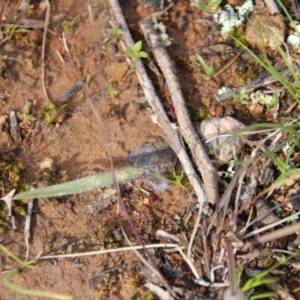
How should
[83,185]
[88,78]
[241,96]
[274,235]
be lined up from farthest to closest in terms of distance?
1. [88,78]
2. [241,96]
3. [83,185]
4. [274,235]

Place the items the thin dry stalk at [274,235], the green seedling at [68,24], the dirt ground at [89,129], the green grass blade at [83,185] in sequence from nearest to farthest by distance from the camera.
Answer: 1. the thin dry stalk at [274,235]
2. the green grass blade at [83,185]
3. the dirt ground at [89,129]
4. the green seedling at [68,24]

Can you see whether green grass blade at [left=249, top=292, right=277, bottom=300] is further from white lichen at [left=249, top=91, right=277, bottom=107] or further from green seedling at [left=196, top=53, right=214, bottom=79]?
green seedling at [left=196, top=53, right=214, bottom=79]

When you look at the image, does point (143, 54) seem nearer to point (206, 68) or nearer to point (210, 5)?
point (206, 68)

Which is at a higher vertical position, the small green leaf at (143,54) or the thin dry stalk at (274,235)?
the small green leaf at (143,54)

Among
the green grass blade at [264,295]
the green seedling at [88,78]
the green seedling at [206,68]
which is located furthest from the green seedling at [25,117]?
the green grass blade at [264,295]

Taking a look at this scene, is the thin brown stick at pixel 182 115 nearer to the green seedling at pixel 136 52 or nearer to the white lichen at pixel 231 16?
the green seedling at pixel 136 52

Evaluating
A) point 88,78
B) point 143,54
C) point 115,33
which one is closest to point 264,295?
point 143,54
